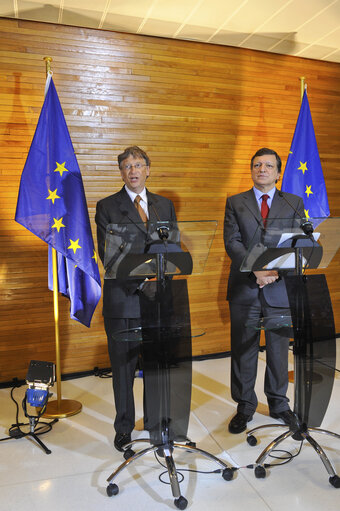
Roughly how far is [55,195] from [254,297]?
5.41 ft

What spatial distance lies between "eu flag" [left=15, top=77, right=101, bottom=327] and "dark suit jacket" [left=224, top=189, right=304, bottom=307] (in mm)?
1075

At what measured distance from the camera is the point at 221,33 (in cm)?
448

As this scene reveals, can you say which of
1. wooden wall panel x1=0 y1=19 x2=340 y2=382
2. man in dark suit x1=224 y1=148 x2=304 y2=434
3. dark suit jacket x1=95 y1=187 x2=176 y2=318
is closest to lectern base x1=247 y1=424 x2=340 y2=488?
man in dark suit x1=224 y1=148 x2=304 y2=434

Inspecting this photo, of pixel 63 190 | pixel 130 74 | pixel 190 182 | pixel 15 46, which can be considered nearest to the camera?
pixel 63 190

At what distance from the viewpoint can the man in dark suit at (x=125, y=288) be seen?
9.44ft

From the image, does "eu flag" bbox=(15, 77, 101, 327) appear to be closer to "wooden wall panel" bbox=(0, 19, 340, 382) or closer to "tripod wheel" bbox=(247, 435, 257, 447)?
"wooden wall panel" bbox=(0, 19, 340, 382)

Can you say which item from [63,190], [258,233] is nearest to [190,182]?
[63,190]

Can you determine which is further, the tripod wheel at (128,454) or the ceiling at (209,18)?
the ceiling at (209,18)

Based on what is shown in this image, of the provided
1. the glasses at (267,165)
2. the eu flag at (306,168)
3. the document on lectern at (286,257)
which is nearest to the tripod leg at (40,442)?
the document on lectern at (286,257)

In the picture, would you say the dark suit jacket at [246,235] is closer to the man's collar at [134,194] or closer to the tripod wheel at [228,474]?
the man's collar at [134,194]

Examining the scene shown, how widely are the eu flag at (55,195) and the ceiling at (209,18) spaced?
850 mm

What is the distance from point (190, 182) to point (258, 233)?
2.45 metres

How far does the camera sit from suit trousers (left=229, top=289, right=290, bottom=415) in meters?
3.18

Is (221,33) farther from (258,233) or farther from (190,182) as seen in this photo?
(258,233)
